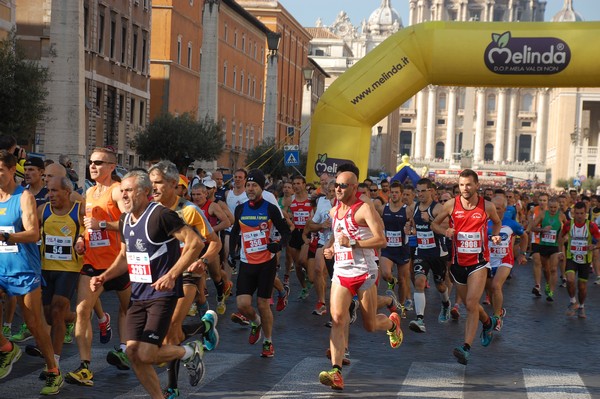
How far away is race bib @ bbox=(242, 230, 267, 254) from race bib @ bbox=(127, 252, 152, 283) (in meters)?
3.41

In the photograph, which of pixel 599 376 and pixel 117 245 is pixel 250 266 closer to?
pixel 117 245

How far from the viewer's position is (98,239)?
353 inches

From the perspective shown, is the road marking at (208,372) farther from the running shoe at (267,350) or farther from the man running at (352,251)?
the man running at (352,251)

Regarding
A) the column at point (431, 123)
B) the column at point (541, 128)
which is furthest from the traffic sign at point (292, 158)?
the column at point (431, 123)

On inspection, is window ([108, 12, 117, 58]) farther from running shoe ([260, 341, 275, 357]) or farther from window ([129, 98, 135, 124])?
running shoe ([260, 341, 275, 357])

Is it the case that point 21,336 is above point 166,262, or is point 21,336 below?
below

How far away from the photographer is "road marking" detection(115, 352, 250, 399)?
26.7ft

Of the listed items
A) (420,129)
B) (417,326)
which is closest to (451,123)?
(420,129)

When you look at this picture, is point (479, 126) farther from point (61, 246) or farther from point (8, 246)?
point (8, 246)

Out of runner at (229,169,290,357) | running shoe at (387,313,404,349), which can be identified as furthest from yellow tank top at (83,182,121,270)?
running shoe at (387,313,404,349)

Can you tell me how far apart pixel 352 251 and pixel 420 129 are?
572 feet

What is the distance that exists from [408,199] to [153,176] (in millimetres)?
7667

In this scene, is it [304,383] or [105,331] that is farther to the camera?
[105,331]

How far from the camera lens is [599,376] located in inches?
385
